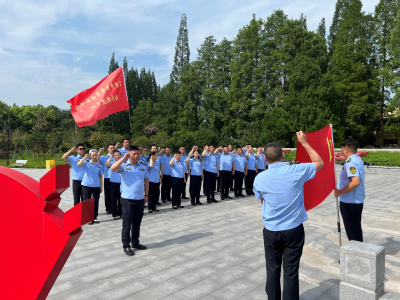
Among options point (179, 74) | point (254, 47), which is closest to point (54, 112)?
point (179, 74)

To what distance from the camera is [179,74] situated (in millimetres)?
41344

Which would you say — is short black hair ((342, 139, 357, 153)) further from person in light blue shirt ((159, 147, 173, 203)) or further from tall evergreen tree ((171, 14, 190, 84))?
tall evergreen tree ((171, 14, 190, 84))

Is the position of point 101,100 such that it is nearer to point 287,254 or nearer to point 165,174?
point 165,174

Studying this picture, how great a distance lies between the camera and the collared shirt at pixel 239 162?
990 centimetres

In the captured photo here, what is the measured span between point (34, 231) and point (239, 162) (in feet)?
29.2

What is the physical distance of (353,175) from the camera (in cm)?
371

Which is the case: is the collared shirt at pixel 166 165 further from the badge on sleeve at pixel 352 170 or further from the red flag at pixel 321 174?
the badge on sleeve at pixel 352 170

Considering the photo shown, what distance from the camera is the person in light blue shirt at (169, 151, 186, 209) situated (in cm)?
806

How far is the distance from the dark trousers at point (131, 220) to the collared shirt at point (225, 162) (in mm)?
5129

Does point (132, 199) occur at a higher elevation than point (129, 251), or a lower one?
higher

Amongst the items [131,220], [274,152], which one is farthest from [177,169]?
[274,152]

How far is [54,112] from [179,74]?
80.8 feet

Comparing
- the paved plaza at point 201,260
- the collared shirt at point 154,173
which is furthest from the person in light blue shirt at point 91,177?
the collared shirt at point 154,173

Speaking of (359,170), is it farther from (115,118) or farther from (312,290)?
(115,118)
